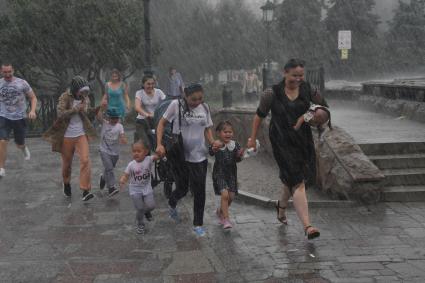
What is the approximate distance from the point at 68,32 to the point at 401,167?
570 inches

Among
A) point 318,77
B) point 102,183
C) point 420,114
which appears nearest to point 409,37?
point 318,77

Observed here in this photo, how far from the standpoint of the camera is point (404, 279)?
4.52m

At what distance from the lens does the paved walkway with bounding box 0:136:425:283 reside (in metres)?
4.78

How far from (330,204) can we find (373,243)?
4.69ft

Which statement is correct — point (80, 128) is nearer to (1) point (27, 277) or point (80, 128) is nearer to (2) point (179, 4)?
(1) point (27, 277)

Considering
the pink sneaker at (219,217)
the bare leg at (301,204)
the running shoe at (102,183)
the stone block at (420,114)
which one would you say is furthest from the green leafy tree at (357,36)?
the bare leg at (301,204)

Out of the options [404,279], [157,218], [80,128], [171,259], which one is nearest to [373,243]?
[404,279]

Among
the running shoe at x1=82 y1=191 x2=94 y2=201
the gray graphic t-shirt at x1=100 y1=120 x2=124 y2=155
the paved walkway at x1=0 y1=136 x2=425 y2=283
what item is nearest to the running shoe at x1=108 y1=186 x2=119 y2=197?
the paved walkway at x1=0 y1=136 x2=425 y2=283

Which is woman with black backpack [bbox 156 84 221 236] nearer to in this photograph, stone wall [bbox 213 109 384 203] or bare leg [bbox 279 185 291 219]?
bare leg [bbox 279 185 291 219]

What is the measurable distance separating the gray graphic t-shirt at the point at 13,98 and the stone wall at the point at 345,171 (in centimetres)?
455

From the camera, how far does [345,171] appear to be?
23.1 ft

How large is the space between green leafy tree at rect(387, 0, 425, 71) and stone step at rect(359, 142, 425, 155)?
32112 mm

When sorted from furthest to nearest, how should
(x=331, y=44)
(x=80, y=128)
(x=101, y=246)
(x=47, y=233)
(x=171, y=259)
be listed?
(x=331, y=44) < (x=80, y=128) < (x=47, y=233) < (x=101, y=246) < (x=171, y=259)

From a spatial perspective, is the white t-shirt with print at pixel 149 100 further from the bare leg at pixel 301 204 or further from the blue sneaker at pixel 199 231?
the bare leg at pixel 301 204
